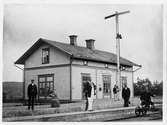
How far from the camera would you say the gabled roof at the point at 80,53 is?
4223 mm

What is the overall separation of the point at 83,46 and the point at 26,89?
3.05 feet

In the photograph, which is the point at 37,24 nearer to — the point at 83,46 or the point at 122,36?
the point at 83,46

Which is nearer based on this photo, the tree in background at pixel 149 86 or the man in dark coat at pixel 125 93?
the tree in background at pixel 149 86

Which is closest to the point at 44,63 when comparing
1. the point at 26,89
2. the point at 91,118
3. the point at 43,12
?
the point at 26,89

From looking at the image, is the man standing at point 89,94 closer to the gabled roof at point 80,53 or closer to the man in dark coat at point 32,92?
the gabled roof at point 80,53

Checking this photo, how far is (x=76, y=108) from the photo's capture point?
13.7 ft

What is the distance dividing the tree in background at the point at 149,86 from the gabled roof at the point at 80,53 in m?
0.27

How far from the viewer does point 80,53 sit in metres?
4.26

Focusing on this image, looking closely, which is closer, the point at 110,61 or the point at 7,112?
the point at 7,112

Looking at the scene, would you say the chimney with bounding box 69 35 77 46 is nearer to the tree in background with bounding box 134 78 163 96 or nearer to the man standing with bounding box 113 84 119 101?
the man standing with bounding box 113 84 119 101

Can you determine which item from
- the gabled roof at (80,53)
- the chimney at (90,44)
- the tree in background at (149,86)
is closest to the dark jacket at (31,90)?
the gabled roof at (80,53)

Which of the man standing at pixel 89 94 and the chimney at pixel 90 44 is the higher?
the chimney at pixel 90 44

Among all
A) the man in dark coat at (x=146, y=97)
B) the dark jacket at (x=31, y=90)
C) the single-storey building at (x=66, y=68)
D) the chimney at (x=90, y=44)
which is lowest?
the man in dark coat at (x=146, y=97)

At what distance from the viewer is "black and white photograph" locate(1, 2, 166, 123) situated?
4188 mm
